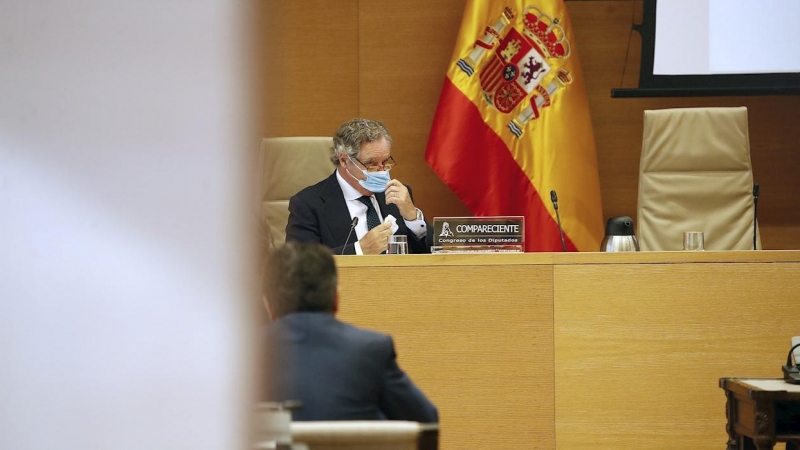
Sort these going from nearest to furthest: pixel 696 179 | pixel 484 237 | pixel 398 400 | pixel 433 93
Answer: pixel 398 400, pixel 484 237, pixel 696 179, pixel 433 93

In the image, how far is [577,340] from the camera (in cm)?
234

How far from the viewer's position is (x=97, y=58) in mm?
534

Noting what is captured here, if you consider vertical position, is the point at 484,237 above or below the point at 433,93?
below

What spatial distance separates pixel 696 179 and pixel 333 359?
8.75ft

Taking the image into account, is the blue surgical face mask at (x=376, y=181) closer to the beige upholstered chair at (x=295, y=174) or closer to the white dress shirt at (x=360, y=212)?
the white dress shirt at (x=360, y=212)

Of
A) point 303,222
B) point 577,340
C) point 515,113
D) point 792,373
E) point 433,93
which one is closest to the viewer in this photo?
point 792,373

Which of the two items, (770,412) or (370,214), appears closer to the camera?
(770,412)

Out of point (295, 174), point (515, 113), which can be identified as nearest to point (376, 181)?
point (295, 174)

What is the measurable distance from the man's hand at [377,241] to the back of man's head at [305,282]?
4.83ft

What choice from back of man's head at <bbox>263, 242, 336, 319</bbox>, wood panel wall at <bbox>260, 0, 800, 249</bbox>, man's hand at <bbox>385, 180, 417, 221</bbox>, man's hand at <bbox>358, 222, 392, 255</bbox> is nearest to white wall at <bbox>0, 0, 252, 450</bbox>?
back of man's head at <bbox>263, 242, 336, 319</bbox>

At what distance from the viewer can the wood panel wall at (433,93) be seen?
4.11m

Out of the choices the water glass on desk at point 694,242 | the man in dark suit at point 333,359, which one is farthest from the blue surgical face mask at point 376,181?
the man in dark suit at point 333,359

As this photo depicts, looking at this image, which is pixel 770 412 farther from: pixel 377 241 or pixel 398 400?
pixel 377 241

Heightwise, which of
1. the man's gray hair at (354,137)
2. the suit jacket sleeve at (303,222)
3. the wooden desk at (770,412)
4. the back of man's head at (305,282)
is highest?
the man's gray hair at (354,137)
